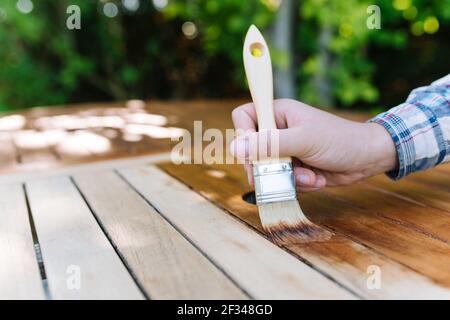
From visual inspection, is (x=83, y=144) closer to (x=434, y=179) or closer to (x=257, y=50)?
(x=257, y=50)

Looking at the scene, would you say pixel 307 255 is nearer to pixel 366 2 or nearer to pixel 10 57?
pixel 366 2

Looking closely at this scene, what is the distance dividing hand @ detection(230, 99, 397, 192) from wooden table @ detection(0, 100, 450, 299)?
0.06 m

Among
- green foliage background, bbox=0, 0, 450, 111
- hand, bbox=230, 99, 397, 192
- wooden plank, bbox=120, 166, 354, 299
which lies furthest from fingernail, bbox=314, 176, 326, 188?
green foliage background, bbox=0, 0, 450, 111

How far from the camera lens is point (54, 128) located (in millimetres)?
2346

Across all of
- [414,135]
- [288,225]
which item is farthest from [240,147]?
[414,135]

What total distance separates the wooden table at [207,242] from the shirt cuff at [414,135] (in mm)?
87

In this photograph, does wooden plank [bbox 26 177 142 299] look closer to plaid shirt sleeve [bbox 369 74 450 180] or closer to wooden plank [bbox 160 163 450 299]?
wooden plank [bbox 160 163 450 299]

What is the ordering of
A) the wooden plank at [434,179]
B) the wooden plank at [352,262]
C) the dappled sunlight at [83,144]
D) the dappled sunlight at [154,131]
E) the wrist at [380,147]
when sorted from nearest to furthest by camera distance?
1. the wooden plank at [352,262]
2. the wrist at [380,147]
3. the wooden plank at [434,179]
4. the dappled sunlight at [83,144]
5. the dappled sunlight at [154,131]

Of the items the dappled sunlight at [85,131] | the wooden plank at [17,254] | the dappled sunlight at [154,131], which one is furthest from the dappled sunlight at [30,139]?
the wooden plank at [17,254]

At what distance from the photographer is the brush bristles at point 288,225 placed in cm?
83

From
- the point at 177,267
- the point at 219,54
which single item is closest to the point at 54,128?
the point at 177,267

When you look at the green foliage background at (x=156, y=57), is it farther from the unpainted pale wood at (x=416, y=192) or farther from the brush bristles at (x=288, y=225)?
the brush bristles at (x=288, y=225)

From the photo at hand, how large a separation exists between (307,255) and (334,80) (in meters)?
3.62

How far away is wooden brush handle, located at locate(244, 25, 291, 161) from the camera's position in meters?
0.92
